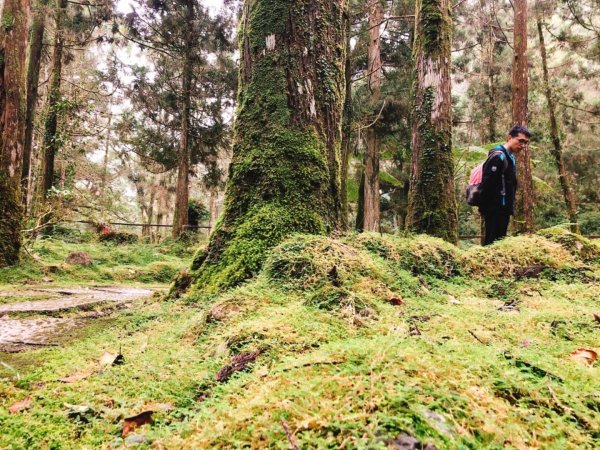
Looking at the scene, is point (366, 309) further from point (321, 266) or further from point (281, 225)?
point (281, 225)

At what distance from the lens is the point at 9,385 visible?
165 centimetres

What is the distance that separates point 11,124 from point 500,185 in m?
7.83

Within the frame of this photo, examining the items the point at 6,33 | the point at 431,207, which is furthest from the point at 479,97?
the point at 6,33

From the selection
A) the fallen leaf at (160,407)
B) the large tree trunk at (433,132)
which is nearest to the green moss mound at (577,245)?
the large tree trunk at (433,132)

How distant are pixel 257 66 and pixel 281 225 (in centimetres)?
140

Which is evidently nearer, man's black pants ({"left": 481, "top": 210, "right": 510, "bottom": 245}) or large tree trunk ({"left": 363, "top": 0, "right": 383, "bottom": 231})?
man's black pants ({"left": 481, "top": 210, "right": 510, "bottom": 245})

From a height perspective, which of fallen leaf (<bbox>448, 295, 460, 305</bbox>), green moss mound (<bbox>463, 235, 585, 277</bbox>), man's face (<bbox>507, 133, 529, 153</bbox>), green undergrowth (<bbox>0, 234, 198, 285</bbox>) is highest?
man's face (<bbox>507, 133, 529, 153</bbox>)

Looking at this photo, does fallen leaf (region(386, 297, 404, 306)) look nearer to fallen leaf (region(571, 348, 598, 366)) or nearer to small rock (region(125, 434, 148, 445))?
fallen leaf (region(571, 348, 598, 366))

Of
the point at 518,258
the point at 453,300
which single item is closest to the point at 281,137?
the point at 453,300

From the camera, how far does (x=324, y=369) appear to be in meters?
1.23

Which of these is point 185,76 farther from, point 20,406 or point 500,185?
point 20,406

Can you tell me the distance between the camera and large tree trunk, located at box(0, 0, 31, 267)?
22.2 ft

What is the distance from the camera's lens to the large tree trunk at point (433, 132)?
558cm

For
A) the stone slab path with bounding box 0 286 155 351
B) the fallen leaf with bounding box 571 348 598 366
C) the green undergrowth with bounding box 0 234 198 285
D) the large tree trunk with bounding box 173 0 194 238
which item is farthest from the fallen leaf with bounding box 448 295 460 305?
the large tree trunk with bounding box 173 0 194 238
